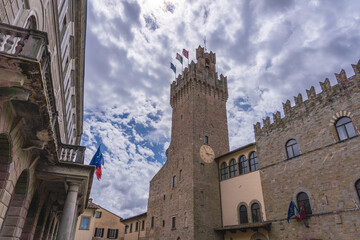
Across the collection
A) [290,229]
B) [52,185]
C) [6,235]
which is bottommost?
[6,235]

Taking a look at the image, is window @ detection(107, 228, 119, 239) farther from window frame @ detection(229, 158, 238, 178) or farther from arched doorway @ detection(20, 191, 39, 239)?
arched doorway @ detection(20, 191, 39, 239)

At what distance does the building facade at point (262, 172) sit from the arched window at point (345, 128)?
0.07 meters

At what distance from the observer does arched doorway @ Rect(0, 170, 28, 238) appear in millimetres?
8445

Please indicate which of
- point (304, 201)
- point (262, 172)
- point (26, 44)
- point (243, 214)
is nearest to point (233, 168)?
point (262, 172)

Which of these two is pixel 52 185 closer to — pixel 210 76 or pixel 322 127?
pixel 322 127

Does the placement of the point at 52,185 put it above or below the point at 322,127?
below

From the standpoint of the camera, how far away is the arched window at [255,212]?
802 inches

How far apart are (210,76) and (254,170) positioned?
15.2m

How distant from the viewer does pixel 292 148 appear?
19.5 metres

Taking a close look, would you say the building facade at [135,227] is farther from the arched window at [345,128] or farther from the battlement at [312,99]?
the arched window at [345,128]

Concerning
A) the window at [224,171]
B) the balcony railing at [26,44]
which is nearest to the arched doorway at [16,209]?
the balcony railing at [26,44]

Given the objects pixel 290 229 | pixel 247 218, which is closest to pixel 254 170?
pixel 247 218

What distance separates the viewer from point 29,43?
4789 mm

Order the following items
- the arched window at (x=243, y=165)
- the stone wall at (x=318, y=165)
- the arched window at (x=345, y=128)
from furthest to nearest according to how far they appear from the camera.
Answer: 1. the arched window at (x=243, y=165)
2. the arched window at (x=345, y=128)
3. the stone wall at (x=318, y=165)
